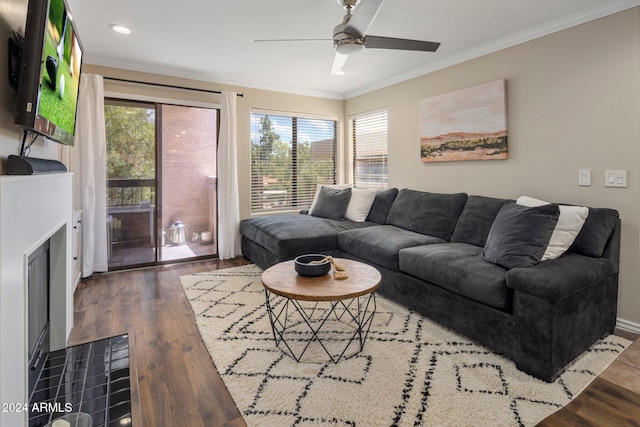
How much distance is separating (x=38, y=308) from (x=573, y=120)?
3.98 metres

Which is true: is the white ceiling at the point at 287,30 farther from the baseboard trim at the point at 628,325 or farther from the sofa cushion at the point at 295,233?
the baseboard trim at the point at 628,325

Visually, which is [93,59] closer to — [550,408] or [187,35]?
[187,35]

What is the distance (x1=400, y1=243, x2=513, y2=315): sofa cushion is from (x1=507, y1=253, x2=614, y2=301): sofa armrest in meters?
0.10

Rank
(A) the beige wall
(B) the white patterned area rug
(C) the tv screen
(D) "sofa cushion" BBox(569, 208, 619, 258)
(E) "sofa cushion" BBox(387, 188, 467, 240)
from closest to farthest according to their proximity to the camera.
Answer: (C) the tv screen → (B) the white patterned area rug → (D) "sofa cushion" BBox(569, 208, 619, 258) → (A) the beige wall → (E) "sofa cushion" BBox(387, 188, 467, 240)

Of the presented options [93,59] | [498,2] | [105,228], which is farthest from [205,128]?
[498,2]

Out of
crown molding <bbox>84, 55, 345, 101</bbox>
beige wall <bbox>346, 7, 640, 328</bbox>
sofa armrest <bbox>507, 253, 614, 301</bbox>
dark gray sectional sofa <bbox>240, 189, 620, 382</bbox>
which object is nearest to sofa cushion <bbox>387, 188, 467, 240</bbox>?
dark gray sectional sofa <bbox>240, 189, 620, 382</bbox>

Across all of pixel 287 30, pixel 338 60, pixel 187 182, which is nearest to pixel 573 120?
pixel 338 60

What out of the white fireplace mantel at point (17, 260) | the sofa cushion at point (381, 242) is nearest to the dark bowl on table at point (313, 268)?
the sofa cushion at point (381, 242)

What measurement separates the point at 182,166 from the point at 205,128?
0.60 metres

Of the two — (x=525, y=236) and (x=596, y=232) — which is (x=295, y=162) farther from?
(x=596, y=232)

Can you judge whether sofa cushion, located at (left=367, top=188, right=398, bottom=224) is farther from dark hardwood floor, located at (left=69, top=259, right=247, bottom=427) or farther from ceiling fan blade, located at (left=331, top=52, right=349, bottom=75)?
dark hardwood floor, located at (left=69, top=259, right=247, bottom=427)

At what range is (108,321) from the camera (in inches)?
Result: 108

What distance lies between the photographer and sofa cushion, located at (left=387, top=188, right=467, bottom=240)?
344cm

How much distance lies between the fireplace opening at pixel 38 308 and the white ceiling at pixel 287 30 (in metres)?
1.94
